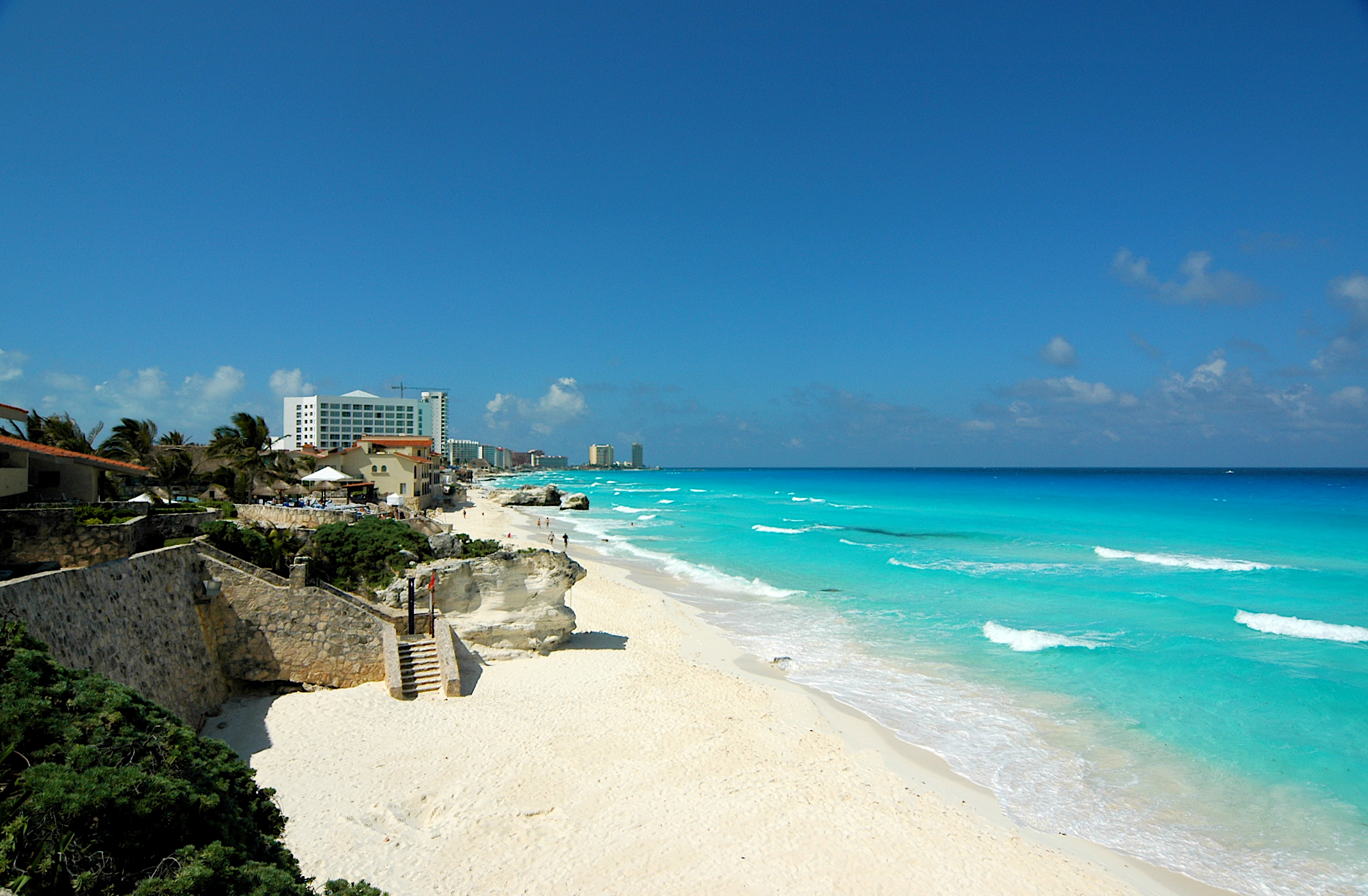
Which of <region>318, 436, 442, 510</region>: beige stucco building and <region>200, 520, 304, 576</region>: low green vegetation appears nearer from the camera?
<region>200, 520, 304, 576</region>: low green vegetation

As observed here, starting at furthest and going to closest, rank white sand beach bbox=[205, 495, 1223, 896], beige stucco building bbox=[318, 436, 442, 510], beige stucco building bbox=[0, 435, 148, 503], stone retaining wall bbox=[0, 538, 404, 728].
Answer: beige stucco building bbox=[318, 436, 442, 510], beige stucco building bbox=[0, 435, 148, 503], white sand beach bbox=[205, 495, 1223, 896], stone retaining wall bbox=[0, 538, 404, 728]

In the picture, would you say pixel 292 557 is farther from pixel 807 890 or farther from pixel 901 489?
pixel 901 489

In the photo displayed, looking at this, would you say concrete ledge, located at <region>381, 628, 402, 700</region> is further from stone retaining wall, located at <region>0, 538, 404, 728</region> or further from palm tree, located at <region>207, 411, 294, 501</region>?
palm tree, located at <region>207, 411, 294, 501</region>

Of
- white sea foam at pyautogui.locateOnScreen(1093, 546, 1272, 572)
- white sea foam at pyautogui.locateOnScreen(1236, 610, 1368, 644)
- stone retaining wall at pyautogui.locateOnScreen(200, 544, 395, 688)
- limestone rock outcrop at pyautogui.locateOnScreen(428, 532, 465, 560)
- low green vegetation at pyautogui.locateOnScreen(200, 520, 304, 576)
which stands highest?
low green vegetation at pyautogui.locateOnScreen(200, 520, 304, 576)

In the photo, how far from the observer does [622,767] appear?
10.8 meters

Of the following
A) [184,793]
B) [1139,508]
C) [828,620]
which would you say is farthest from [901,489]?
[184,793]

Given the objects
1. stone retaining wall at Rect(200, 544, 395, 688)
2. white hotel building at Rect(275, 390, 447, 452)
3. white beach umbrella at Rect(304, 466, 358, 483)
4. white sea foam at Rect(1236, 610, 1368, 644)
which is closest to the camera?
stone retaining wall at Rect(200, 544, 395, 688)

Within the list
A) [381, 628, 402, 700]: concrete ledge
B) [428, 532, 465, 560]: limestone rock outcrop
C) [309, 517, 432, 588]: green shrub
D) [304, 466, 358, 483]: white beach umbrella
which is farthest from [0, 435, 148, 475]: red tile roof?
[304, 466, 358, 483]: white beach umbrella

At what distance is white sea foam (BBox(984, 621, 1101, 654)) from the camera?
18828 millimetres

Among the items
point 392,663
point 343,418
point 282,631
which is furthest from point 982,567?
point 343,418

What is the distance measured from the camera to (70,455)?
16156mm

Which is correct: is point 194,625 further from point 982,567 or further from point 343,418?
point 343,418

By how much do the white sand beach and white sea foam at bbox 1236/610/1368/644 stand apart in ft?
56.3

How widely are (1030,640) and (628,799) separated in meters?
14.6
